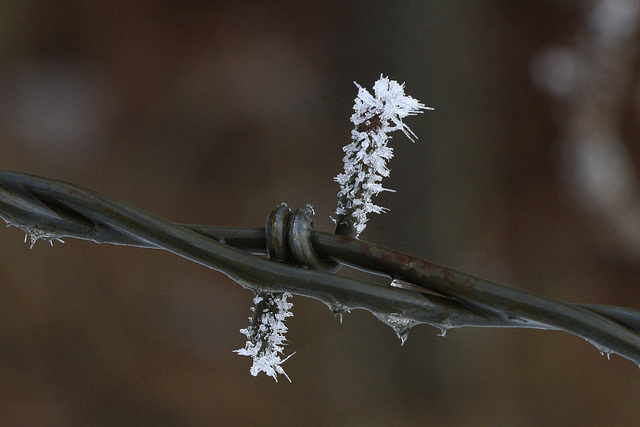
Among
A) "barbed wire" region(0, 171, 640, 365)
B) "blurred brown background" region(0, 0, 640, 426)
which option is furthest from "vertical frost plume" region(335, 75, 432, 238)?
"blurred brown background" region(0, 0, 640, 426)

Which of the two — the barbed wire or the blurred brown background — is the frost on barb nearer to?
the barbed wire

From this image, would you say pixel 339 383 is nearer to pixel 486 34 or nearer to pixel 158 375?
pixel 158 375

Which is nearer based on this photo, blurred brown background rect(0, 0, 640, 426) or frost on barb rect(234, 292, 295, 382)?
frost on barb rect(234, 292, 295, 382)

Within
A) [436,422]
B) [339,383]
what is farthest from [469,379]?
[339,383]

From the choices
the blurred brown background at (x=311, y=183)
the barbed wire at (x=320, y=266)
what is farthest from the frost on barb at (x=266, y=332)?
the blurred brown background at (x=311, y=183)

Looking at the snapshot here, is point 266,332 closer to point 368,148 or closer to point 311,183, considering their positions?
point 368,148

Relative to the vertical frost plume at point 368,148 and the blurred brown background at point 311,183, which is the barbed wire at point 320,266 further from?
the blurred brown background at point 311,183
